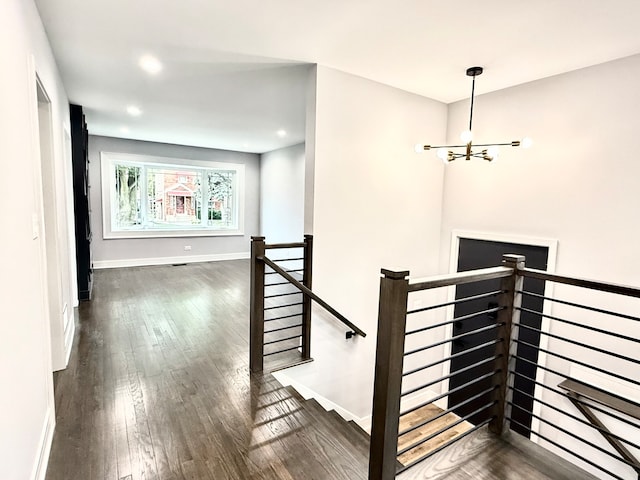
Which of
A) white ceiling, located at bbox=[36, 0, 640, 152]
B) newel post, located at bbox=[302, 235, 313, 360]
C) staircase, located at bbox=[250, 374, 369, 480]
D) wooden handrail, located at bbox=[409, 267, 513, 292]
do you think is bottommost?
staircase, located at bbox=[250, 374, 369, 480]

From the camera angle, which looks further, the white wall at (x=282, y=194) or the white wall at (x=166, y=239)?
the white wall at (x=282, y=194)

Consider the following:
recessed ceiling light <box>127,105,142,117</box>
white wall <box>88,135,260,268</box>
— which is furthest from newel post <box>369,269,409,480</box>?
white wall <box>88,135,260,268</box>

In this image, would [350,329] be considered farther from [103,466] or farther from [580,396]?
[103,466]

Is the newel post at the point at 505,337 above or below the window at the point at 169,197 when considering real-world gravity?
below

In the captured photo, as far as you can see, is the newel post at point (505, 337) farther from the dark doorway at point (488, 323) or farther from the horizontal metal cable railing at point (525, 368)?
the dark doorway at point (488, 323)

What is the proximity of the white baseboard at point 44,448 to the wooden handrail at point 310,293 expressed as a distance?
164 centimetres

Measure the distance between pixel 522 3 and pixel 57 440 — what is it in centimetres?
388

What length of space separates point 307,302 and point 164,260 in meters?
5.62

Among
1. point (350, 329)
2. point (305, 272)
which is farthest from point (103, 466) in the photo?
point (350, 329)

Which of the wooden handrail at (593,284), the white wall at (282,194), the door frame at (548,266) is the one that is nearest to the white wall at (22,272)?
the wooden handrail at (593,284)

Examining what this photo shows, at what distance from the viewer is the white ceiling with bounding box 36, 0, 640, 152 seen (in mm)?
2281

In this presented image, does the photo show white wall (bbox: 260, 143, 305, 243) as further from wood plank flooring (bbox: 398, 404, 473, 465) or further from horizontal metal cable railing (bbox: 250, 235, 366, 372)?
wood plank flooring (bbox: 398, 404, 473, 465)

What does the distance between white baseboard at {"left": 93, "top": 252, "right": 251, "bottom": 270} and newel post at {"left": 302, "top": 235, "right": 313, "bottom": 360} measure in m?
5.50

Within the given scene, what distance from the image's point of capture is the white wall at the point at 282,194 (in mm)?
7254
